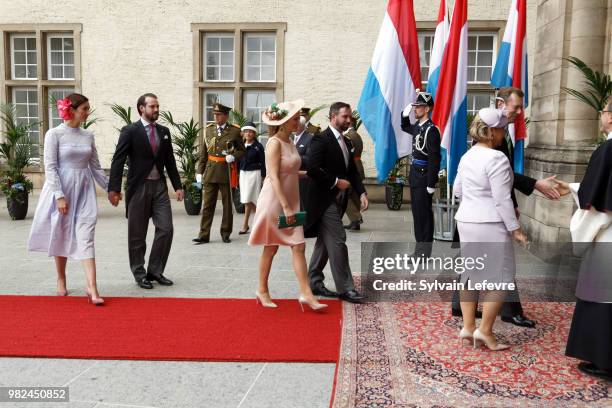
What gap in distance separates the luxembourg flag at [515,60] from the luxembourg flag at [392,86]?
1.02 meters

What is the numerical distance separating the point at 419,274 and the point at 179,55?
29.5ft

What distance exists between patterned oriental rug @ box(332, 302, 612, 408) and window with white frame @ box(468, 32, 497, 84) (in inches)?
358

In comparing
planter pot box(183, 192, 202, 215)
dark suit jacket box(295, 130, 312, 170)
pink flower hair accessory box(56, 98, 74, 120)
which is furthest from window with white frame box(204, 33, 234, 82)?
pink flower hair accessory box(56, 98, 74, 120)

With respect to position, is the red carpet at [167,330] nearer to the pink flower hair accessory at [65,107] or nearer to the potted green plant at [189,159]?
the pink flower hair accessory at [65,107]

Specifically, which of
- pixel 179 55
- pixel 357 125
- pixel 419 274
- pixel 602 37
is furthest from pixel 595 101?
pixel 179 55

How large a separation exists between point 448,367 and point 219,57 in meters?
11.4

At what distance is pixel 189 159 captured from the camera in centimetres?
1257

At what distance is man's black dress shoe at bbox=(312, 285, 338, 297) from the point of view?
19.0 feet

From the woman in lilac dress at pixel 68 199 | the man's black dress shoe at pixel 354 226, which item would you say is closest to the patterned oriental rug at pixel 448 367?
the woman in lilac dress at pixel 68 199

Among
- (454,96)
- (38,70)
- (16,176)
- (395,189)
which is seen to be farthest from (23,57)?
(454,96)

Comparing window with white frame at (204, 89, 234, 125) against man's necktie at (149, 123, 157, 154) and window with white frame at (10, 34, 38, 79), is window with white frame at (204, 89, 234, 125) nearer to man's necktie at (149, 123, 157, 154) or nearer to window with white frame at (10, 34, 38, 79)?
window with white frame at (10, 34, 38, 79)

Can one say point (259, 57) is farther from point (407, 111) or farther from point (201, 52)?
point (407, 111)

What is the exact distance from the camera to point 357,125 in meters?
12.5

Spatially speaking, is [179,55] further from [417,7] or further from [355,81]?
[417,7]
